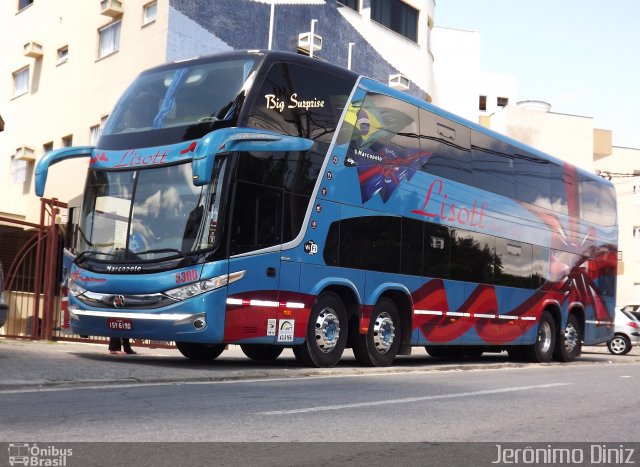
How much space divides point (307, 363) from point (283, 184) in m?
2.78

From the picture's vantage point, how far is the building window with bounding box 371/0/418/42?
32.0m

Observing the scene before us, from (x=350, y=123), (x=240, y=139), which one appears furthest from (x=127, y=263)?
(x=350, y=123)

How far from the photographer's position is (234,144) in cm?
1206

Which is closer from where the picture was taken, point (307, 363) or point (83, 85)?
point (307, 363)

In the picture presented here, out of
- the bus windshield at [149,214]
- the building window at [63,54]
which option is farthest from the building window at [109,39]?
the bus windshield at [149,214]

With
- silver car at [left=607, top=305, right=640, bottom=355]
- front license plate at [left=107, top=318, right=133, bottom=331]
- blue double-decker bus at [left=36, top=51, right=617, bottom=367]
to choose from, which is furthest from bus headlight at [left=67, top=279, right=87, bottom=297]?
silver car at [left=607, top=305, right=640, bottom=355]

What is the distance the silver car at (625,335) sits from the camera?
27625 mm

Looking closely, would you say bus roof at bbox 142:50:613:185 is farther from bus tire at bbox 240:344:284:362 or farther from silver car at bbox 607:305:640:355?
silver car at bbox 607:305:640:355

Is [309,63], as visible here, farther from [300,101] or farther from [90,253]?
[90,253]

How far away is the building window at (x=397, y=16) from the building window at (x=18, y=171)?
13.7 m

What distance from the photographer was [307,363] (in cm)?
1330

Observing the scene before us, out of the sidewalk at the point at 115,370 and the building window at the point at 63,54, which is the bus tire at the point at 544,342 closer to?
the sidewalk at the point at 115,370

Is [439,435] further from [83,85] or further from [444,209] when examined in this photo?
[83,85]

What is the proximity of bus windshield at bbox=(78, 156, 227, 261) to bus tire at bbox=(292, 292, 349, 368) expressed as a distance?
7.60ft
